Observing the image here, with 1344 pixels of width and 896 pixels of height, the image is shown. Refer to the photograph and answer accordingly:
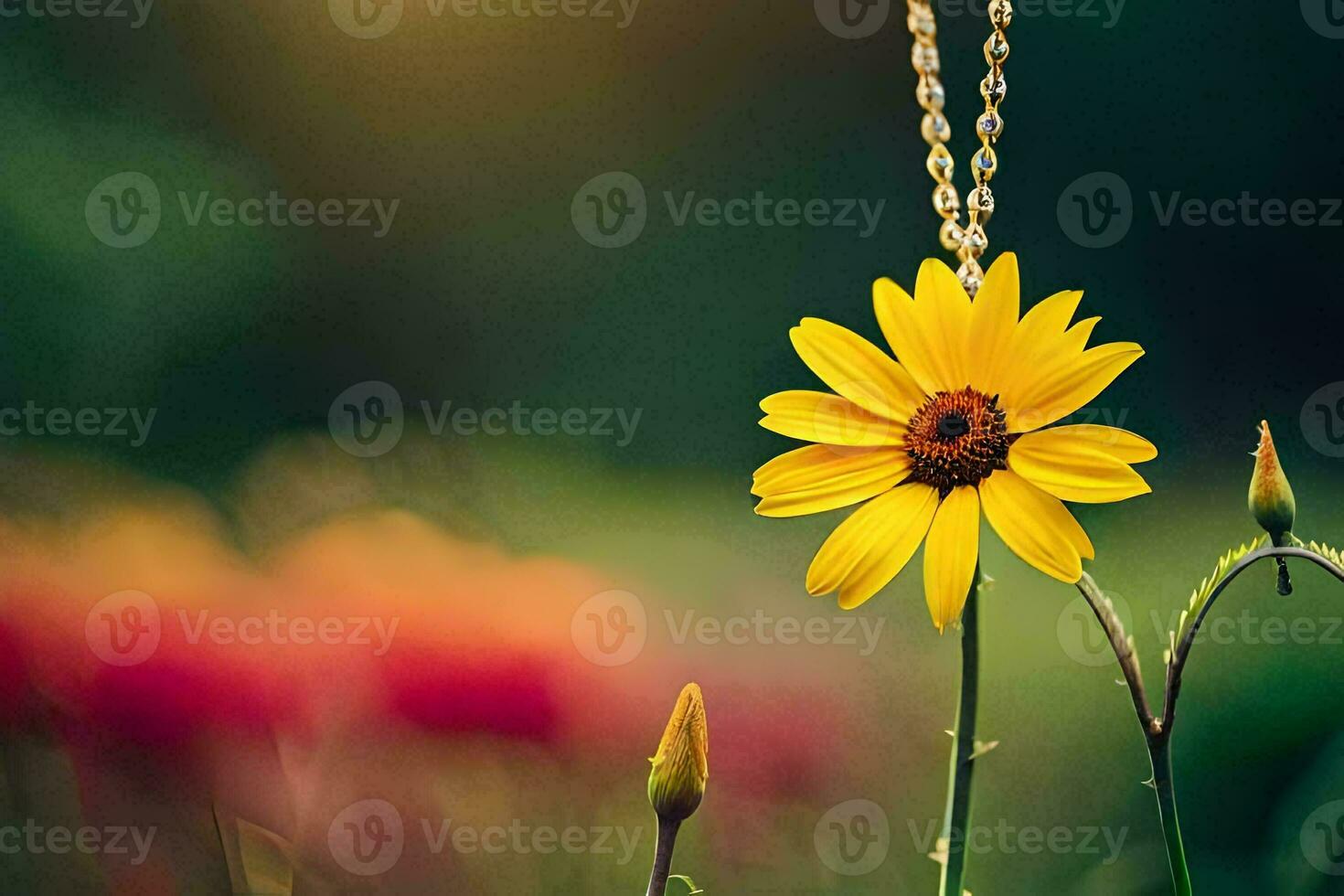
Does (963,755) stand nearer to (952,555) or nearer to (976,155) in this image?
(952,555)

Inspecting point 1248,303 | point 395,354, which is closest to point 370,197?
point 395,354

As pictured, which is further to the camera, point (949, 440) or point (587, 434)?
point (587, 434)

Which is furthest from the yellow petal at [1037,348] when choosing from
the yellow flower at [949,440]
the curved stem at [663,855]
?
the curved stem at [663,855]

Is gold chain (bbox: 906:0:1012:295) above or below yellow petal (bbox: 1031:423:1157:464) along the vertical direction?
above

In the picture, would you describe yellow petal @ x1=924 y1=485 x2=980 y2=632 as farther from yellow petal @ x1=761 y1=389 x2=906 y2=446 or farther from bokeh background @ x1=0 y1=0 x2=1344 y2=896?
bokeh background @ x1=0 y1=0 x2=1344 y2=896

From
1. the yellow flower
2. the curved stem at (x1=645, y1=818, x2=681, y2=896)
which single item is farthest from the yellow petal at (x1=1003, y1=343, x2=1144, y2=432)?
the curved stem at (x1=645, y1=818, x2=681, y2=896)

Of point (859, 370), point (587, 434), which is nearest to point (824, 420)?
point (859, 370)
